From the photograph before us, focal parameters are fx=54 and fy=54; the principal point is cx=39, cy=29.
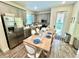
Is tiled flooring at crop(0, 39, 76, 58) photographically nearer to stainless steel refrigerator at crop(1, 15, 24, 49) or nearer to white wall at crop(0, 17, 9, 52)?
white wall at crop(0, 17, 9, 52)

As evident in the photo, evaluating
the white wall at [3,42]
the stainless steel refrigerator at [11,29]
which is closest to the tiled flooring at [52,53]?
the white wall at [3,42]

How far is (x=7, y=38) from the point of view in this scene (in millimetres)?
2453

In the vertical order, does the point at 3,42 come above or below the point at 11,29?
below

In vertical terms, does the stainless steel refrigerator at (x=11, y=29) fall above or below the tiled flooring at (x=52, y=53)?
above

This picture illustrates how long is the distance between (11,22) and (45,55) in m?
2.13

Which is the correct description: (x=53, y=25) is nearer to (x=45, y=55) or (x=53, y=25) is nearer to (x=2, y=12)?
(x=45, y=55)

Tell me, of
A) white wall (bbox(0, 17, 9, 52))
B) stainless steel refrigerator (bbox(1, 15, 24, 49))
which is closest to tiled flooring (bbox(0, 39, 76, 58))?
white wall (bbox(0, 17, 9, 52))

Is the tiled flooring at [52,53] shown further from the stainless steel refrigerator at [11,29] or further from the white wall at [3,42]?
the stainless steel refrigerator at [11,29]

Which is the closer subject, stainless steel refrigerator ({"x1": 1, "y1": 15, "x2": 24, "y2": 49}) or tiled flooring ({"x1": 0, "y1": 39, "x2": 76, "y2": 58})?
tiled flooring ({"x1": 0, "y1": 39, "x2": 76, "y2": 58})

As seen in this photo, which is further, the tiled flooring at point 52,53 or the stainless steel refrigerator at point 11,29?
the stainless steel refrigerator at point 11,29

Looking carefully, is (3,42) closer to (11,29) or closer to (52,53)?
(11,29)

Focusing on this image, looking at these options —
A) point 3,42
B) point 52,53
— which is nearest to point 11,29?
point 3,42

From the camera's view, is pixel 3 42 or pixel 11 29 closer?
pixel 3 42

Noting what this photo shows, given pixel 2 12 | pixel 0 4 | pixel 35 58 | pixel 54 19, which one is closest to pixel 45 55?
pixel 35 58
